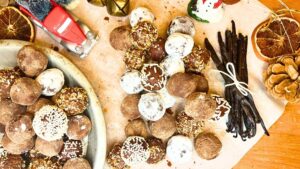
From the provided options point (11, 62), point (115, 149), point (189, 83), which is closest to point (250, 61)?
point (189, 83)

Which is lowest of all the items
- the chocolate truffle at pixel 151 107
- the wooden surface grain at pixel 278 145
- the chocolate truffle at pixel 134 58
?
the wooden surface grain at pixel 278 145

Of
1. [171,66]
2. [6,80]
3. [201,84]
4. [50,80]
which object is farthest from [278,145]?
[6,80]

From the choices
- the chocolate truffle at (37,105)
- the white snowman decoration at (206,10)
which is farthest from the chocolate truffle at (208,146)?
the chocolate truffle at (37,105)

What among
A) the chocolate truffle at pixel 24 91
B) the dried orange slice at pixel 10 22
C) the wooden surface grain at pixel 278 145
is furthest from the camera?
the wooden surface grain at pixel 278 145

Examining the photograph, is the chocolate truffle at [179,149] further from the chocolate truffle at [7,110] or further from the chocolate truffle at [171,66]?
the chocolate truffle at [7,110]

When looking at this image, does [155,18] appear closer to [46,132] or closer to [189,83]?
[189,83]

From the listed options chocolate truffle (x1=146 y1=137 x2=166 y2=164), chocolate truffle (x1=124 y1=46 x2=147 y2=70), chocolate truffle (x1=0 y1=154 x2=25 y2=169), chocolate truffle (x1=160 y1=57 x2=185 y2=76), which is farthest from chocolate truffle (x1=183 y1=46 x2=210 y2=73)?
chocolate truffle (x1=0 y1=154 x2=25 y2=169)
